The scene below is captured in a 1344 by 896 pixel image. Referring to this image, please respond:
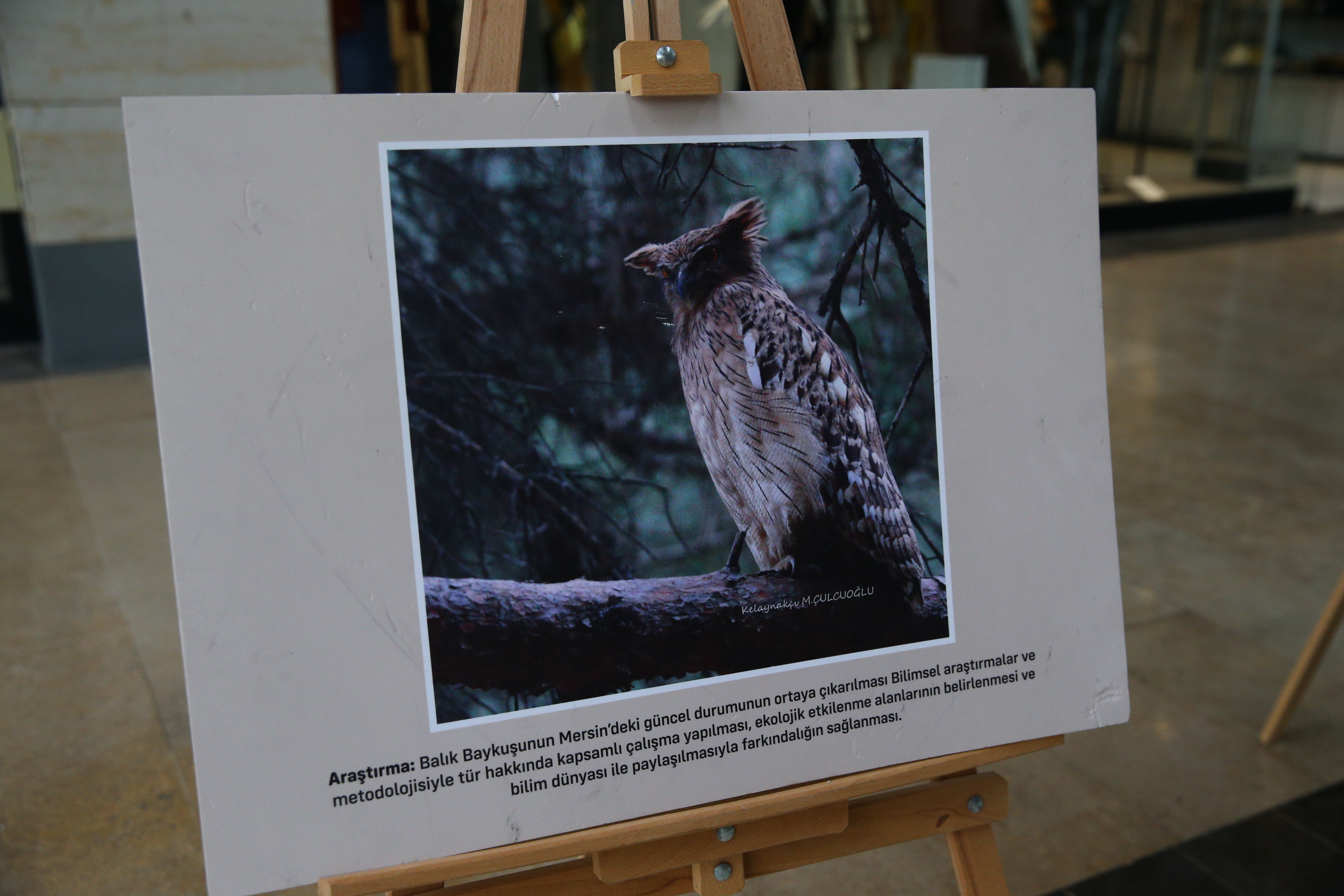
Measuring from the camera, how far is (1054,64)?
25.8ft

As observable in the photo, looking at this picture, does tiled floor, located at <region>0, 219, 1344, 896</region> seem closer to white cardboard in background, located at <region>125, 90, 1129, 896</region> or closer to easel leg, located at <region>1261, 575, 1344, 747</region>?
easel leg, located at <region>1261, 575, 1344, 747</region>

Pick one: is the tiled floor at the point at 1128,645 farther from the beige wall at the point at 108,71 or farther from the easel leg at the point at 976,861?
the beige wall at the point at 108,71

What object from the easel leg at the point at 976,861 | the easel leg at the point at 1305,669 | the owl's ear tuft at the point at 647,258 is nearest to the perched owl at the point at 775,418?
the owl's ear tuft at the point at 647,258

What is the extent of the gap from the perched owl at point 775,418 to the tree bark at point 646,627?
33 mm

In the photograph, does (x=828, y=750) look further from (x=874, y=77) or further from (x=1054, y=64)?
(x=1054, y=64)

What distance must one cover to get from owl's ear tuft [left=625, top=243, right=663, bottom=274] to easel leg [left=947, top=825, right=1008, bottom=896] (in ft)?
2.39

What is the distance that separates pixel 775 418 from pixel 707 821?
1.35 ft

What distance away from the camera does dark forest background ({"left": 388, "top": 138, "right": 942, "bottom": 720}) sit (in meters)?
0.99

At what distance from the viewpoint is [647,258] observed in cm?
106

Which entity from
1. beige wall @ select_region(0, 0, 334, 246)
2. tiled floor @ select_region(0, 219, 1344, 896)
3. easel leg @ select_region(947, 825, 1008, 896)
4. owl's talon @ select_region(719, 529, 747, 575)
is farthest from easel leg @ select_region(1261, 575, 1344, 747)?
beige wall @ select_region(0, 0, 334, 246)

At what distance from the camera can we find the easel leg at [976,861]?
1.23 m

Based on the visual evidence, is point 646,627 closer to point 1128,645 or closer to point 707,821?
point 707,821

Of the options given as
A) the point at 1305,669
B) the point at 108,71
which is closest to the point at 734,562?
the point at 1305,669

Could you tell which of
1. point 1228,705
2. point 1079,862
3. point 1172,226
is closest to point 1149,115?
point 1172,226
